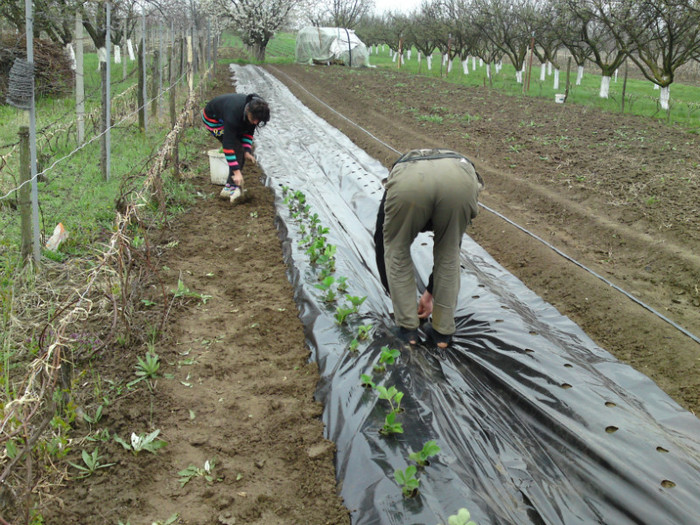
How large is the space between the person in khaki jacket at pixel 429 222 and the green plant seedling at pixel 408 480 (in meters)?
1.21

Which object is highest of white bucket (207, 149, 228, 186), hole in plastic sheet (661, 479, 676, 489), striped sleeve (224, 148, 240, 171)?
striped sleeve (224, 148, 240, 171)

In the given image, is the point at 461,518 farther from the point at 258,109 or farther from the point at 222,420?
the point at 258,109

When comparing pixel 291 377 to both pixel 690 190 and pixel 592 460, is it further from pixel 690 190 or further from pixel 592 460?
pixel 690 190

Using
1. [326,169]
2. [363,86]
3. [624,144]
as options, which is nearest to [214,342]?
[326,169]

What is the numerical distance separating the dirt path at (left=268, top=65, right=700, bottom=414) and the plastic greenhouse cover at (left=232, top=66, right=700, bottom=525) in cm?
55

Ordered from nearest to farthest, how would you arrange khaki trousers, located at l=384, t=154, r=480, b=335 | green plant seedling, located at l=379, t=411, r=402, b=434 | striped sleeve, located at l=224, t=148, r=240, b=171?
green plant seedling, located at l=379, t=411, r=402, b=434, khaki trousers, located at l=384, t=154, r=480, b=335, striped sleeve, located at l=224, t=148, r=240, b=171

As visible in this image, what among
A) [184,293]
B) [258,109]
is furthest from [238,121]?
[184,293]

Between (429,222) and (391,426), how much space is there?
128 cm

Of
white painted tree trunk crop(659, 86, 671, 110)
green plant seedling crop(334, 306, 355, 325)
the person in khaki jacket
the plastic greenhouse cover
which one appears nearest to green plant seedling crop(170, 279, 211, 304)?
the plastic greenhouse cover

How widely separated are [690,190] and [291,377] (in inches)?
238

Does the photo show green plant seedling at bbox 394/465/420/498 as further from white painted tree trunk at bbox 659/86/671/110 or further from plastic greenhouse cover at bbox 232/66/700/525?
white painted tree trunk at bbox 659/86/671/110

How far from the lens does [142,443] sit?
8.53ft

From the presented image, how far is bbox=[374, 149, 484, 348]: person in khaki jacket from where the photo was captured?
3.06 metres

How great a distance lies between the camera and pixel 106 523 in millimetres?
2189
